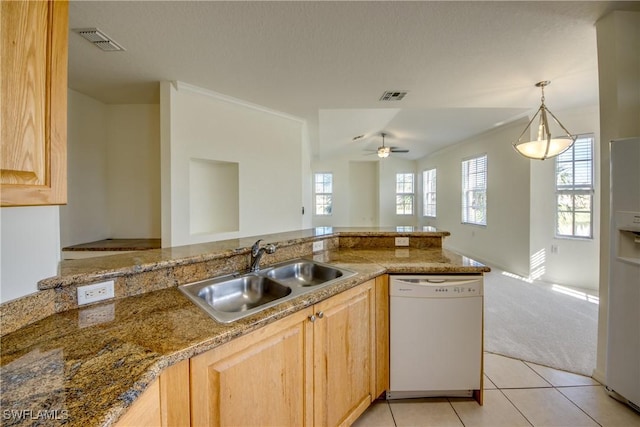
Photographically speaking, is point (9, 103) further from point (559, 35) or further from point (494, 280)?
point (494, 280)

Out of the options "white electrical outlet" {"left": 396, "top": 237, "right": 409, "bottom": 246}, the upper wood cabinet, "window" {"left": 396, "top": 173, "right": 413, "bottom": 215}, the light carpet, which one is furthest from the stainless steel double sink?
"window" {"left": 396, "top": 173, "right": 413, "bottom": 215}

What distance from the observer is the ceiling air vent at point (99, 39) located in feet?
5.90

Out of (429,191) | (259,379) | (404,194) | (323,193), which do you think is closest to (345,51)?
(259,379)

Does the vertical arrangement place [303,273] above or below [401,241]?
below

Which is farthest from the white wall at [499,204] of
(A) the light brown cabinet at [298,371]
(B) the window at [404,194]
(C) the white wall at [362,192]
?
(A) the light brown cabinet at [298,371]

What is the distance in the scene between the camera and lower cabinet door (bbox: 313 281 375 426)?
4.02 ft

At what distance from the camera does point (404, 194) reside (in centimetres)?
862

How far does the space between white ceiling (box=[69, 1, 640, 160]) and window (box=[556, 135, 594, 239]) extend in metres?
0.91

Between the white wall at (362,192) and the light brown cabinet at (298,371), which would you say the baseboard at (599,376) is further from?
the white wall at (362,192)

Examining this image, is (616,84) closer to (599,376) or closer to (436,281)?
(436,281)

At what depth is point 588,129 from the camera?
3695 millimetres

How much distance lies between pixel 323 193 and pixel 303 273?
6762 mm

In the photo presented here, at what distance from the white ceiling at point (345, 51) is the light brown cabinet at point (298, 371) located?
5.78ft

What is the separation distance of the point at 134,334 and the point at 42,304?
1.41 ft
